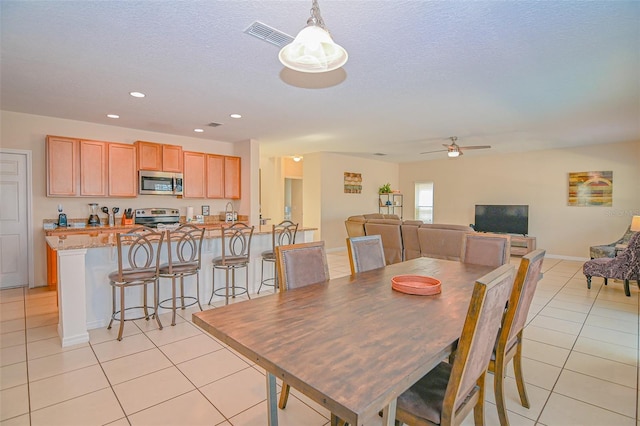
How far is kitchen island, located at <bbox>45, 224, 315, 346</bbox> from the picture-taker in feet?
9.36

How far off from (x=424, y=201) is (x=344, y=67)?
7621 mm

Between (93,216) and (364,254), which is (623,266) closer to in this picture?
(364,254)

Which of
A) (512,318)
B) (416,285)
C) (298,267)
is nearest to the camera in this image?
(512,318)

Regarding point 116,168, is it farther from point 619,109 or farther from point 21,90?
point 619,109

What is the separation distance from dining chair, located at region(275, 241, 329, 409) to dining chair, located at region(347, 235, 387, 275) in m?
0.32

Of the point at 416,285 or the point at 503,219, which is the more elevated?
the point at 503,219

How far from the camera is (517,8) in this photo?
204 centimetres

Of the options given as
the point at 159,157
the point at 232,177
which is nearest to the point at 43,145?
the point at 159,157

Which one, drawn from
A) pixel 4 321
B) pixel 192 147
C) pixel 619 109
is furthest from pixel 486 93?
pixel 4 321

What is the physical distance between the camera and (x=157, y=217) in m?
5.66

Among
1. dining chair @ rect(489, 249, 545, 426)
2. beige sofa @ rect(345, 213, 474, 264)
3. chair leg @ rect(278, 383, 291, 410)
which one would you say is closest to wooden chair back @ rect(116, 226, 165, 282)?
chair leg @ rect(278, 383, 291, 410)

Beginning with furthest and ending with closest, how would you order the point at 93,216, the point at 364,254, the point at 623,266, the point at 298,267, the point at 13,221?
the point at 93,216 → the point at 13,221 → the point at 623,266 → the point at 364,254 → the point at 298,267

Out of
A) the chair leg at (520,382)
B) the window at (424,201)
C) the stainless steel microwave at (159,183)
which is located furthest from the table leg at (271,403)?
the window at (424,201)

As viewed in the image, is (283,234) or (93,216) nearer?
(283,234)
